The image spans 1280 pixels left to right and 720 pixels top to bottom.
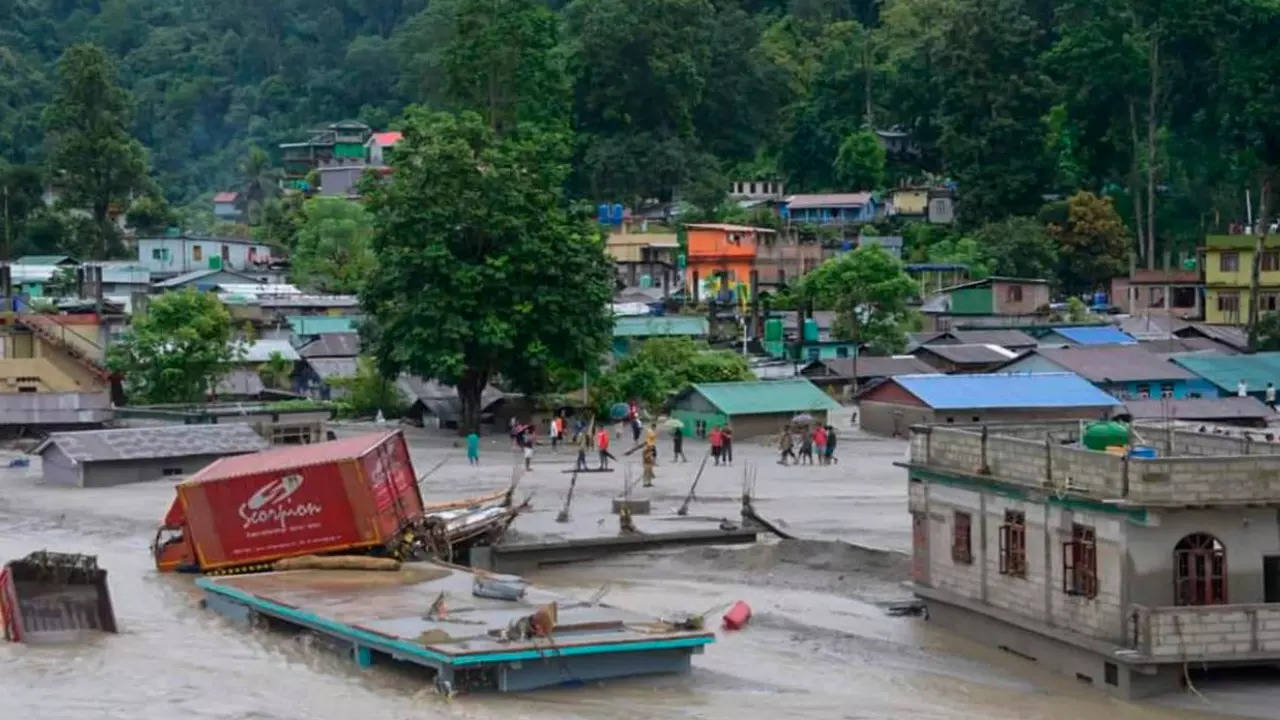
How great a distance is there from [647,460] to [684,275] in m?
36.1

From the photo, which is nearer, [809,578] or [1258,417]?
[809,578]

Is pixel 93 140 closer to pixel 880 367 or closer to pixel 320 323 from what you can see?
pixel 320 323

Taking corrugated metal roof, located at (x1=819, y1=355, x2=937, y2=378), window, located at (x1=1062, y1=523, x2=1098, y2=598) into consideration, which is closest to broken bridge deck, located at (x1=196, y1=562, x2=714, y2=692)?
window, located at (x1=1062, y1=523, x2=1098, y2=598)

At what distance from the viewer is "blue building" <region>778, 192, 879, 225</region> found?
3248 inches

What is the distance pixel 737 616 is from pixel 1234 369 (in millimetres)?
31431

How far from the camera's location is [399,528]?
28625mm

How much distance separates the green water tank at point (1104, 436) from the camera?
2320cm

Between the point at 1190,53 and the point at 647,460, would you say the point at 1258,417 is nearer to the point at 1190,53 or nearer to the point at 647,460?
the point at 647,460

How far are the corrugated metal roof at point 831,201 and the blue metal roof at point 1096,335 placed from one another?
2198cm

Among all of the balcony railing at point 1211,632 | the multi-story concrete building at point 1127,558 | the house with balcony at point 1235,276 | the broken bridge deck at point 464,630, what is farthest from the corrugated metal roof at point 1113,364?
the balcony railing at point 1211,632

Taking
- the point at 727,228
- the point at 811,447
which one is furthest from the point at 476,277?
the point at 727,228

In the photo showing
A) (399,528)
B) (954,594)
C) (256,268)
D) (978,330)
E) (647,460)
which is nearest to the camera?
(954,594)

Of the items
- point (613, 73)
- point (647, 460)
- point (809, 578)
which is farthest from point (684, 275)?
point (809, 578)

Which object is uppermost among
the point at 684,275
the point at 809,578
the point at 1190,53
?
the point at 1190,53
